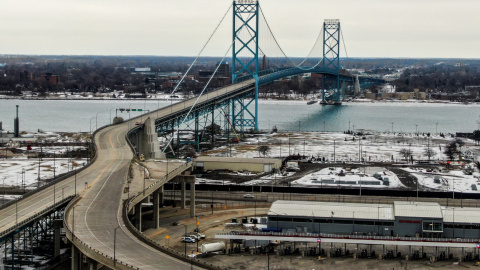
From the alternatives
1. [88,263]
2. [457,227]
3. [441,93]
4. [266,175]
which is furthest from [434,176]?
[441,93]

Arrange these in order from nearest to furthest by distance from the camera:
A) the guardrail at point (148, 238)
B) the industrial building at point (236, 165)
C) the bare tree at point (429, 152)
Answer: the guardrail at point (148, 238), the industrial building at point (236, 165), the bare tree at point (429, 152)

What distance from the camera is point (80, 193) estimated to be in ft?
88.6

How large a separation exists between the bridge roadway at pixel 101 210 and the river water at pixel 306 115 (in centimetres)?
3282

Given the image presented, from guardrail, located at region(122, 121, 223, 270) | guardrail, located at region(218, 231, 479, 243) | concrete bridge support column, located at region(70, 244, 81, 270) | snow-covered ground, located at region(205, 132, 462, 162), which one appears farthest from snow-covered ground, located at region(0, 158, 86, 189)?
concrete bridge support column, located at region(70, 244, 81, 270)

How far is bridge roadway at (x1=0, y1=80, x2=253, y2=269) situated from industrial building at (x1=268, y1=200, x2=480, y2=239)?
18.9ft

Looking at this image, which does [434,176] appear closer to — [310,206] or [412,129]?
[310,206]

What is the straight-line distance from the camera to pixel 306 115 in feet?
286

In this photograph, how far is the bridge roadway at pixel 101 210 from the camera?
820 inches

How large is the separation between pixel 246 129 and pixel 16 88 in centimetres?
6577

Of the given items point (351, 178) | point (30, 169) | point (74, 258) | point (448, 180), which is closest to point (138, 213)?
point (74, 258)

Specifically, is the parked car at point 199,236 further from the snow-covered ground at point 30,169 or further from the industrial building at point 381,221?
the snow-covered ground at point 30,169

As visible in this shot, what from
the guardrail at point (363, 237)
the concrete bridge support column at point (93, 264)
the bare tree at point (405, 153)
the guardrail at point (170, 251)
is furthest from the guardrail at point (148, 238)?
the bare tree at point (405, 153)

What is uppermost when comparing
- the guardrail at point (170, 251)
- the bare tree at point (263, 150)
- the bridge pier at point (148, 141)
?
the bridge pier at point (148, 141)

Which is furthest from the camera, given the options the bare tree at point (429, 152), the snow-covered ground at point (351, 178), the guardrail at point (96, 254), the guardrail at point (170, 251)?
the bare tree at point (429, 152)
